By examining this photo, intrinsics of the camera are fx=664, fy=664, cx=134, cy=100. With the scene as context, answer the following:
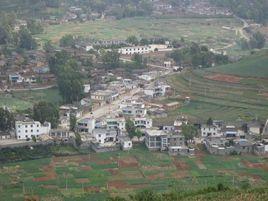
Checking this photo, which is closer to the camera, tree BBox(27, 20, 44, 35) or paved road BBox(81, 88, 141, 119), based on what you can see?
paved road BBox(81, 88, 141, 119)

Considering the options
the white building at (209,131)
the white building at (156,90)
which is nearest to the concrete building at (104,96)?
the white building at (156,90)

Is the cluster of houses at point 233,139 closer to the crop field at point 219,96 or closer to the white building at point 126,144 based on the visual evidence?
the crop field at point 219,96

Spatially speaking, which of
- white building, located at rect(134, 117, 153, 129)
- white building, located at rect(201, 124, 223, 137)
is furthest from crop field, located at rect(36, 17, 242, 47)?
white building, located at rect(201, 124, 223, 137)

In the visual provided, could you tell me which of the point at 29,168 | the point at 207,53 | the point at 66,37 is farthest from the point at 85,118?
the point at 66,37

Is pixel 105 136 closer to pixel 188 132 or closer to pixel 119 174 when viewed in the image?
pixel 188 132

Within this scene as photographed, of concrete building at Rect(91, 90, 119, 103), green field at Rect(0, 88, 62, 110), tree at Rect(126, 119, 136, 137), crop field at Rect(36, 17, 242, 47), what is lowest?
green field at Rect(0, 88, 62, 110)

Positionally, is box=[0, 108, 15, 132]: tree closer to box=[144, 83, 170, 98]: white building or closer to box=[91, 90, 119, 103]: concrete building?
box=[91, 90, 119, 103]: concrete building

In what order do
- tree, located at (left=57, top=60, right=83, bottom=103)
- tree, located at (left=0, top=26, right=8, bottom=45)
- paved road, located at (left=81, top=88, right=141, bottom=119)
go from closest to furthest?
paved road, located at (left=81, top=88, right=141, bottom=119) → tree, located at (left=57, top=60, right=83, bottom=103) → tree, located at (left=0, top=26, right=8, bottom=45)
